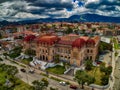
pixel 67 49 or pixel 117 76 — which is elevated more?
pixel 67 49

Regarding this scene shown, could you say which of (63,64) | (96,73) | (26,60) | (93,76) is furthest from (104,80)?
(26,60)

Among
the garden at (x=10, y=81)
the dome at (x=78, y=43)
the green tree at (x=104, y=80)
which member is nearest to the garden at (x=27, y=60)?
the garden at (x=10, y=81)

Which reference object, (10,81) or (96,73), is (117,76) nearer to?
(96,73)

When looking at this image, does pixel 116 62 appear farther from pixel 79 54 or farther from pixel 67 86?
pixel 67 86

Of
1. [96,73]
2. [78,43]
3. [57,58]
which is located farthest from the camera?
[57,58]

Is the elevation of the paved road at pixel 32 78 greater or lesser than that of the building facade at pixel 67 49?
lesser

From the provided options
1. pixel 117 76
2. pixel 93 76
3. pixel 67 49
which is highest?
pixel 67 49

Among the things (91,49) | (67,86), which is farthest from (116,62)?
(67,86)

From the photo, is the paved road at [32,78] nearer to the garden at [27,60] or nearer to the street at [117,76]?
the garden at [27,60]

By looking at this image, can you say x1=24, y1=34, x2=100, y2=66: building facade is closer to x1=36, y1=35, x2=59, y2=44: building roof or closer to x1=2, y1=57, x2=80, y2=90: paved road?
x1=36, y1=35, x2=59, y2=44: building roof
